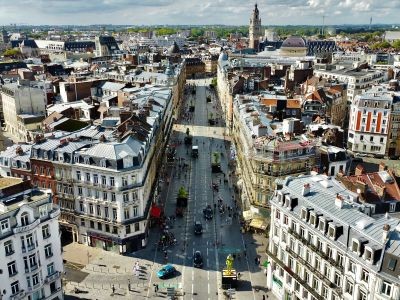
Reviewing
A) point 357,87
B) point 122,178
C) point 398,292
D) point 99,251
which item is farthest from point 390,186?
point 357,87

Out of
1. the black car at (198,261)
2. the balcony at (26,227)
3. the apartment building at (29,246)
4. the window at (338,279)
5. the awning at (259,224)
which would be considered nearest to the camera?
the window at (338,279)

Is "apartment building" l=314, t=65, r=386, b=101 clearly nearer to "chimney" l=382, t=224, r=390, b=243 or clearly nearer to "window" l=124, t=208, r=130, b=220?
"window" l=124, t=208, r=130, b=220

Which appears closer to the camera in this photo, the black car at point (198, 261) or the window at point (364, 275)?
the window at point (364, 275)

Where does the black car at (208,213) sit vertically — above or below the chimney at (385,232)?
below

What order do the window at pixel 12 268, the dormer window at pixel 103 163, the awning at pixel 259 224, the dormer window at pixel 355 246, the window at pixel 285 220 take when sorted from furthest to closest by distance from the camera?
the awning at pixel 259 224 < the dormer window at pixel 103 163 < the window at pixel 285 220 < the window at pixel 12 268 < the dormer window at pixel 355 246

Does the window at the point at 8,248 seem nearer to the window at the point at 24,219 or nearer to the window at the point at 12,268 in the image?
the window at the point at 12,268

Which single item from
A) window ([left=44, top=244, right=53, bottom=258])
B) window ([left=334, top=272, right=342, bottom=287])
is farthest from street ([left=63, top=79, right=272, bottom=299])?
window ([left=334, top=272, right=342, bottom=287])

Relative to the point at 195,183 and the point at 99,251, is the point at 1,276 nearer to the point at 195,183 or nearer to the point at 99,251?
the point at 99,251

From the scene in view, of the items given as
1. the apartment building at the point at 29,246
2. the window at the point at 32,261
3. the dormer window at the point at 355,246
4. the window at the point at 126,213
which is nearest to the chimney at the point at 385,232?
the dormer window at the point at 355,246

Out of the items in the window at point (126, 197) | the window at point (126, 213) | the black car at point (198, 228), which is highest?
the window at point (126, 197)
